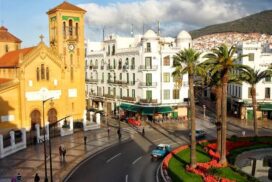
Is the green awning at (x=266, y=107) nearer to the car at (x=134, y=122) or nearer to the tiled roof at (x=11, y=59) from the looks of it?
the car at (x=134, y=122)

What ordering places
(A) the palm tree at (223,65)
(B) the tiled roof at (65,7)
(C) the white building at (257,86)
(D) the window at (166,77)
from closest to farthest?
(A) the palm tree at (223,65)
(B) the tiled roof at (65,7)
(C) the white building at (257,86)
(D) the window at (166,77)

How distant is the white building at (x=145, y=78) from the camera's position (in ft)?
209

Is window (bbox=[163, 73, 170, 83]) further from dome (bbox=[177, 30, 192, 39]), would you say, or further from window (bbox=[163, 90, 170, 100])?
dome (bbox=[177, 30, 192, 39])

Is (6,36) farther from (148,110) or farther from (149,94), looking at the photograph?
(148,110)

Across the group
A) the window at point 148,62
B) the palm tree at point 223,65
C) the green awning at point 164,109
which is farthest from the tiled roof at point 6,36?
the palm tree at point 223,65

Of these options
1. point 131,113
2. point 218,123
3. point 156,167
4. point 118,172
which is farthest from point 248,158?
point 131,113

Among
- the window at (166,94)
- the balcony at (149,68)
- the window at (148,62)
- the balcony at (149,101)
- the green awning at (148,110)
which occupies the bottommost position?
the green awning at (148,110)

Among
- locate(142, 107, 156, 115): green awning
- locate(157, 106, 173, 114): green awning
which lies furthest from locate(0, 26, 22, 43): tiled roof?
locate(157, 106, 173, 114): green awning

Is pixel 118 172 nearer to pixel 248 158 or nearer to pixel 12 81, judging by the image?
pixel 248 158

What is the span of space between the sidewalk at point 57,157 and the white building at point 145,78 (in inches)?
533

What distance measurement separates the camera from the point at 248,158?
36.3 metres

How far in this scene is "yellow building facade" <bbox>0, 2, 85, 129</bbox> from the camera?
166 feet

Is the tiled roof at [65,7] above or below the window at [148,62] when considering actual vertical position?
above

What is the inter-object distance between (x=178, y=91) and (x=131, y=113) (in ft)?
34.5
